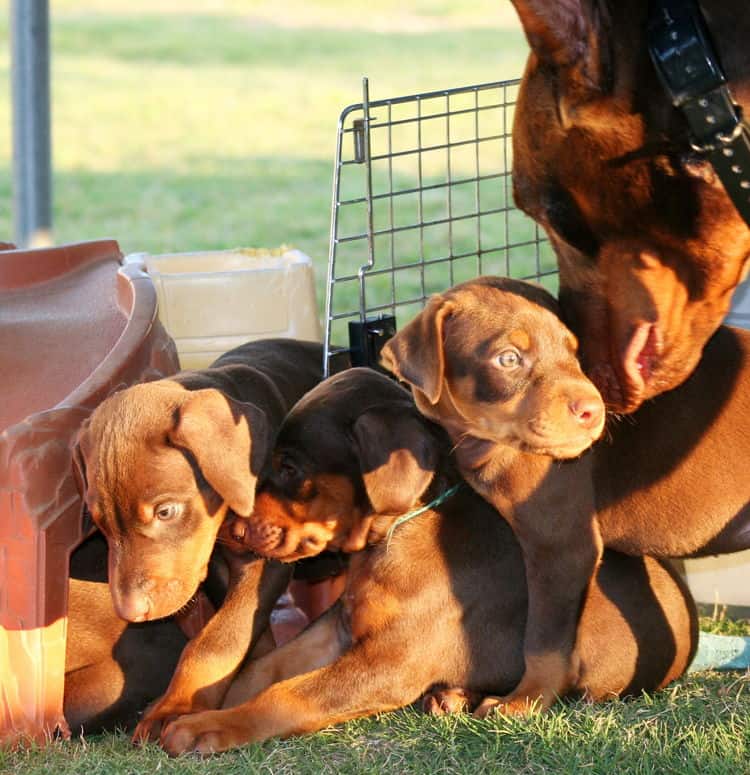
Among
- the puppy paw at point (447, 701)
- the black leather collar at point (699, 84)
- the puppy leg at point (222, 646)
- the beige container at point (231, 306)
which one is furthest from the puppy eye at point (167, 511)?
the beige container at point (231, 306)

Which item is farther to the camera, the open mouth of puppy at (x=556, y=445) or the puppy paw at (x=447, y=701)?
the puppy paw at (x=447, y=701)

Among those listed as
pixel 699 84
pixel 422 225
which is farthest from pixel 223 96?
pixel 699 84

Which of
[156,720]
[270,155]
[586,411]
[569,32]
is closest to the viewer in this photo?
[569,32]

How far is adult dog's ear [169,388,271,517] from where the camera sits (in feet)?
10.6

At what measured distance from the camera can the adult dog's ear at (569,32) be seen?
2.79 metres

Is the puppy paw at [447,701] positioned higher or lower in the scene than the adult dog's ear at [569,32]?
lower

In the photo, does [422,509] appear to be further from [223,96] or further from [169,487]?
[223,96]

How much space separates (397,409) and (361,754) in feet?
2.81

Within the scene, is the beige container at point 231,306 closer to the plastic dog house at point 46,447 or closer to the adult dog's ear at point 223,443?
the plastic dog house at point 46,447

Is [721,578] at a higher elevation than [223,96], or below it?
below

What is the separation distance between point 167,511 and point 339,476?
0.47 metres

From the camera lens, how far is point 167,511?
3256 mm

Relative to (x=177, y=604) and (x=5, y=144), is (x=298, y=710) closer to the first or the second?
(x=177, y=604)

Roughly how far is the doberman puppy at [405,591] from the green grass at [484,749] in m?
0.10
